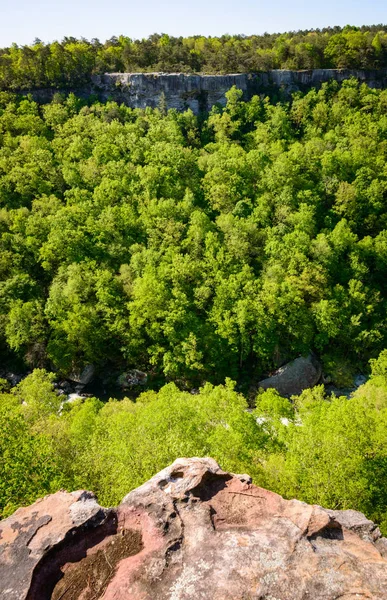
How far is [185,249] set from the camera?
2050 inches

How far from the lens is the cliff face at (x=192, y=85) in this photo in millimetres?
81500

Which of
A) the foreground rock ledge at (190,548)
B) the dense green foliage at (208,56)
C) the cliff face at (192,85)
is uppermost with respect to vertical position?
the dense green foliage at (208,56)

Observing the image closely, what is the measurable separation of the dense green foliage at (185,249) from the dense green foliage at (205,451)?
1652cm

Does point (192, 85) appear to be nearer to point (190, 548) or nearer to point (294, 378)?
point (294, 378)

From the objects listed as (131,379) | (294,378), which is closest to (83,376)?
(131,379)

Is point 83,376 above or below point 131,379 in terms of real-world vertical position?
above

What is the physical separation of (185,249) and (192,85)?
162ft

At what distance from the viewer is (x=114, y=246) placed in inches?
2044

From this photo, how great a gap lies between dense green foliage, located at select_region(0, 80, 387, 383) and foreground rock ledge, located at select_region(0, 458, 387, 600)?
29559mm

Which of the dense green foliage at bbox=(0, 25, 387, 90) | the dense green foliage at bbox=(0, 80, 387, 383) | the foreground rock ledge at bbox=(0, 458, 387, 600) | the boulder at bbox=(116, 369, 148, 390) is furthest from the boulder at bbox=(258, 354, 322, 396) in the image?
the dense green foliage at bbox=(0, 25, 387, 90)

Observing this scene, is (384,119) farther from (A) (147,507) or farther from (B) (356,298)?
(A) (147,507)

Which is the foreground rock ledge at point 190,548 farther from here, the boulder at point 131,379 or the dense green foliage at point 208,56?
the dense green foliage at point 208,56

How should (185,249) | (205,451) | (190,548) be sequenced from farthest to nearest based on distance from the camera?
(185,249), (205,451), (190,548)

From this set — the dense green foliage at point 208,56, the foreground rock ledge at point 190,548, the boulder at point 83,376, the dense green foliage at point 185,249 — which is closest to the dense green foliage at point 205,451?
the foreground rock ledge at point 190,548
